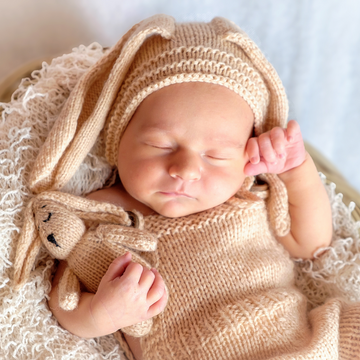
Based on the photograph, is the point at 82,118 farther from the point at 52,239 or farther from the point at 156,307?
the point at 156,307

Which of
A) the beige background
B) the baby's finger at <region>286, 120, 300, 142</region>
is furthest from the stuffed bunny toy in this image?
the beige background

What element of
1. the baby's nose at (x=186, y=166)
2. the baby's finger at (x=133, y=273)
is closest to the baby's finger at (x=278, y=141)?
the baby's nose at (x=186, y=166)

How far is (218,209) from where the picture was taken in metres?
1.18

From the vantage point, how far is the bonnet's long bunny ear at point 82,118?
1110mm

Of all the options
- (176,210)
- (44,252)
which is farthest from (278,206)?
(44,252)

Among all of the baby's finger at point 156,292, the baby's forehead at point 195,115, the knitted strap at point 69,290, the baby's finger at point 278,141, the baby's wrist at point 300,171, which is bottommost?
the knitted strap at point 69,290

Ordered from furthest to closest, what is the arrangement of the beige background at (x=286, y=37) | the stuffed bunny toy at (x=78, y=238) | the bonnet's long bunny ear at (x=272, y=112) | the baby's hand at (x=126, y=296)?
the beige background at (x=286, y=37)
the bonnet's long bunny ear at (x=272, y=112)
the stuffed bunny toy at (x=78, y=238)
the baby's hand at (x=126, y=296)

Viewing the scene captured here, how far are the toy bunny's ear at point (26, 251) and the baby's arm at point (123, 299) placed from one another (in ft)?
0.65

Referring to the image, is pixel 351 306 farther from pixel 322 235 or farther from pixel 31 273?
→ pixel 31 273

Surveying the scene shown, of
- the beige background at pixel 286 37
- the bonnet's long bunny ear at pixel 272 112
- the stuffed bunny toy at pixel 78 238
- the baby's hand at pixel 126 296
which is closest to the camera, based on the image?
the baby's hand at pixel 126 296

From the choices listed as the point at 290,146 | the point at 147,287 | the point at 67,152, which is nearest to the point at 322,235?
the point at 290,146

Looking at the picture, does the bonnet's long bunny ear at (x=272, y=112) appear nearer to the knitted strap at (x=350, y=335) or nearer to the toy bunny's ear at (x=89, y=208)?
the knitted strap at (x=350, y=335)

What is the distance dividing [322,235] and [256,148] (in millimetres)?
391

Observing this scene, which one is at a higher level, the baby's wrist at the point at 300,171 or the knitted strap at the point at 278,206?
the baby's wrist at the point at 300,171
